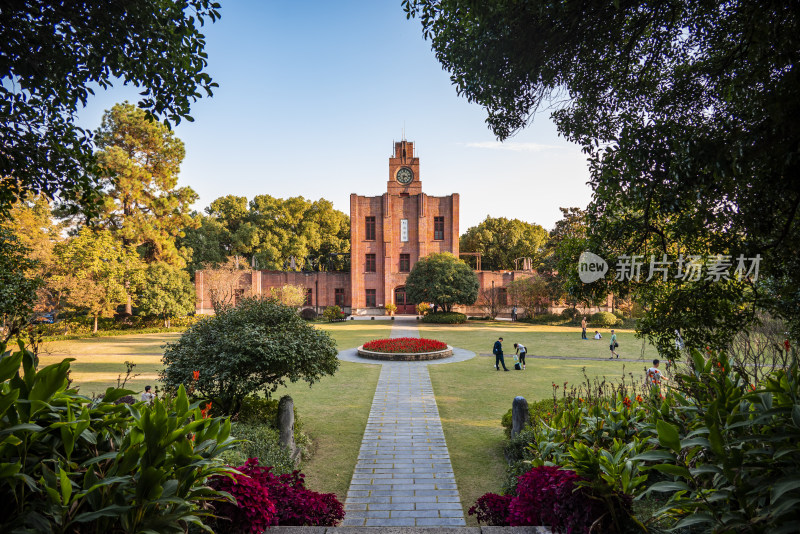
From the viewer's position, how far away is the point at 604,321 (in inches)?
1187

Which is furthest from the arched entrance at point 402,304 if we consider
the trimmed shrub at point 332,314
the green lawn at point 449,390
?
the green lawn at point 449,390

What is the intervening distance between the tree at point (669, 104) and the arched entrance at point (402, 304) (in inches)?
1432

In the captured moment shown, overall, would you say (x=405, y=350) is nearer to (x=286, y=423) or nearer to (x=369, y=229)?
(x=286, y=423)

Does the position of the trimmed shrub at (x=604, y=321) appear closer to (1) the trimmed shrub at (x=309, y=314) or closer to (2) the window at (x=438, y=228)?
(2) the window at (x=438, y=228)

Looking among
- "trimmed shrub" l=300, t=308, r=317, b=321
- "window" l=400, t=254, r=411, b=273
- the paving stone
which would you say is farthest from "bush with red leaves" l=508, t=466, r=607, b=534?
"window" l=400, t=254, r=411, b=273

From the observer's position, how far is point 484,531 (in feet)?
9.25

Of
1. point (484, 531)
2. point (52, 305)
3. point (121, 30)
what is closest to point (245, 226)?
point (52, 305)

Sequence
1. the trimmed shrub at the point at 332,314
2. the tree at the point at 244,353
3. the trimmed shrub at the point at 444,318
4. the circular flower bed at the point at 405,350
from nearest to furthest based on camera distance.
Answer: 1. the tree at the point at 244,353
2. the circular flower bed at the point at 405,350
3. the trimmed shrub at the point at 444,318
4. the trimmed shrub at the point at 332,314

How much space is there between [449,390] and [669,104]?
864 cm

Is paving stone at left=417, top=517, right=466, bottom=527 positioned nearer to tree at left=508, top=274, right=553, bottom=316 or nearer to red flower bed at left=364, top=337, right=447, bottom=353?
red flower bed at left=364, top=337, right=447, bottom=353

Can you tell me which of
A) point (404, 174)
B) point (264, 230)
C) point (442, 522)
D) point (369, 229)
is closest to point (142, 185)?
point (264, 230)

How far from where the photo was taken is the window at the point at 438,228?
41.6 m

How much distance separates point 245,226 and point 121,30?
40.5 m

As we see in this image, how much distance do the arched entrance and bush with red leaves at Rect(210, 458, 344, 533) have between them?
37.5 m
